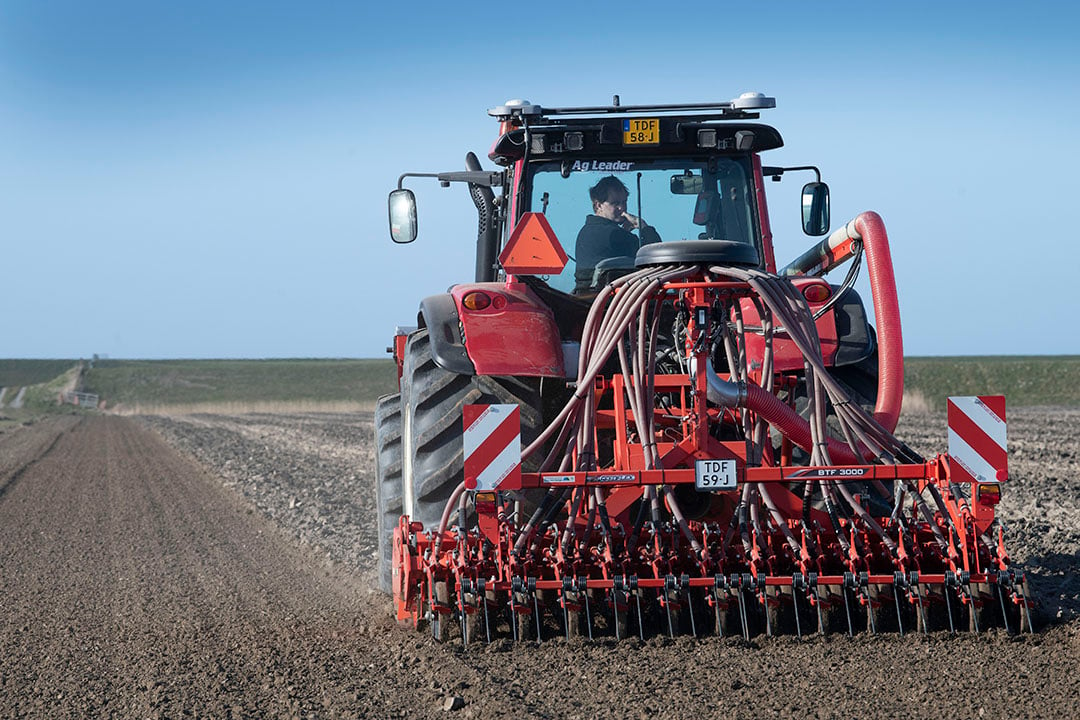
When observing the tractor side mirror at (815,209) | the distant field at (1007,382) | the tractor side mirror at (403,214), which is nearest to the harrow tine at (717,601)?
the tractor side mirror at (815,209)

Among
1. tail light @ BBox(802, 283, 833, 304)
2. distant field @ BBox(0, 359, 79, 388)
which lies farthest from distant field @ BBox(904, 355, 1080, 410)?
distant field @ BBox(0, 359, 79, 388)

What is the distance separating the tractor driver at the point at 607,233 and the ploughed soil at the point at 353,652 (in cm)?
177

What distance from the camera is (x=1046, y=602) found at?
4871 millimetres

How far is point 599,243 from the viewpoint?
5.67m

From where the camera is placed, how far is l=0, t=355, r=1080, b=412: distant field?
120 feet

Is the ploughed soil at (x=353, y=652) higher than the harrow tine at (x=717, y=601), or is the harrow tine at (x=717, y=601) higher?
the harrow tine at (x=717, y=601)

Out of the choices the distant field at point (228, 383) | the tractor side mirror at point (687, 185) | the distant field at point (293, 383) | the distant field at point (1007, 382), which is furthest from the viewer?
the distant field at point (228, 383)

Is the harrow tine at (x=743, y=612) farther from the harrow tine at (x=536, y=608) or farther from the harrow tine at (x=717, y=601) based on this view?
the harrow tine at (x=536, y=608)

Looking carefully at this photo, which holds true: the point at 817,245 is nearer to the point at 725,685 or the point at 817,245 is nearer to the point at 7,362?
the point at 725,685

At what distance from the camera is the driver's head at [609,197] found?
5.76 meters

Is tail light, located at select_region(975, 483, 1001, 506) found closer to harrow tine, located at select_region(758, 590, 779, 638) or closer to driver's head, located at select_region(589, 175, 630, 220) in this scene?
harrow tine, located at select_region(758, 590, 779, 638)

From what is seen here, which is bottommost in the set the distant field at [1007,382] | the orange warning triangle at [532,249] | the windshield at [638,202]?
the distant field at [1007,382]

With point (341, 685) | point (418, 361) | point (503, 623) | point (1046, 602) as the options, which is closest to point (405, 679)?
point (341, 685)

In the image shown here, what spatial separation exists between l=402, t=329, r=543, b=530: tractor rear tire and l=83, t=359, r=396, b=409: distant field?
4165 centimetres
